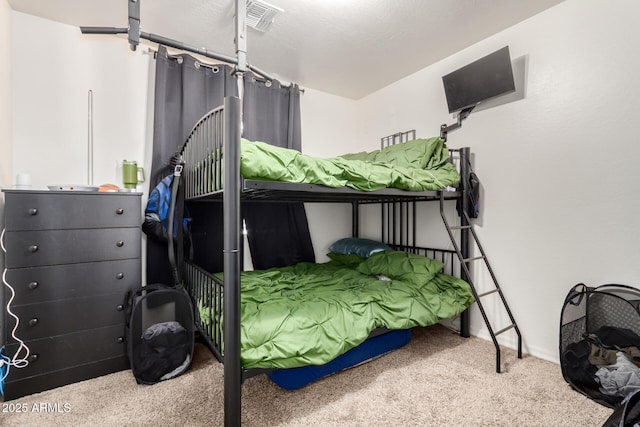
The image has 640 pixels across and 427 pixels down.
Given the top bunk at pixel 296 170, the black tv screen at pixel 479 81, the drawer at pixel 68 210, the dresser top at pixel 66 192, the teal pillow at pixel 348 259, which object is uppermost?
the black tv screen at pixel 479 81

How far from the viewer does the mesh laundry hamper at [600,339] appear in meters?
1.55

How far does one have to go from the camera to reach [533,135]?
6.98ft

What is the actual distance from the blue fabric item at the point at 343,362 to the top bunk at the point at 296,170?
1041 mm

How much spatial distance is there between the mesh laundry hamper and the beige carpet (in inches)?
3.5

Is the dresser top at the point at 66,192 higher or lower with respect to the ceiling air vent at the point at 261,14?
lower

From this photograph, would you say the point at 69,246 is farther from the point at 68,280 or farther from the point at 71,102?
the point at 71,102

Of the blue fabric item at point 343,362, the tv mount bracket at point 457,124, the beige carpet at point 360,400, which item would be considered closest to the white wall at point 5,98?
the beige carpet at point 360,400

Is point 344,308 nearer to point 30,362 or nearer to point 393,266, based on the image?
point 393,266

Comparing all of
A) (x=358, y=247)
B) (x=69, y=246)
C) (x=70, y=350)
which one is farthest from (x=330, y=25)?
(x=70, y=350)

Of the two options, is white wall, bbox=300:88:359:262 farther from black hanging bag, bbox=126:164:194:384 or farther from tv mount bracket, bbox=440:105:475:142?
black hanging bag, bbox=126:164:194:384

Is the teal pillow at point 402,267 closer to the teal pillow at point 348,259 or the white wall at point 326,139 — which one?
the teal pillow at point 348,259

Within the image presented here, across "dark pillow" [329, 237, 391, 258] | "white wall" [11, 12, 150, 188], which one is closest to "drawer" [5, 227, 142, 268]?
"white wall" [11, 12, 150, 188]

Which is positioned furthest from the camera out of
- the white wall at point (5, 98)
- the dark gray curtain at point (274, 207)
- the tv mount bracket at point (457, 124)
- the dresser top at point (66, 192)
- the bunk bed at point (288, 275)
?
the dark gray curtain at point (274, 207)

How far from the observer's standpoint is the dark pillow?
2.86m
